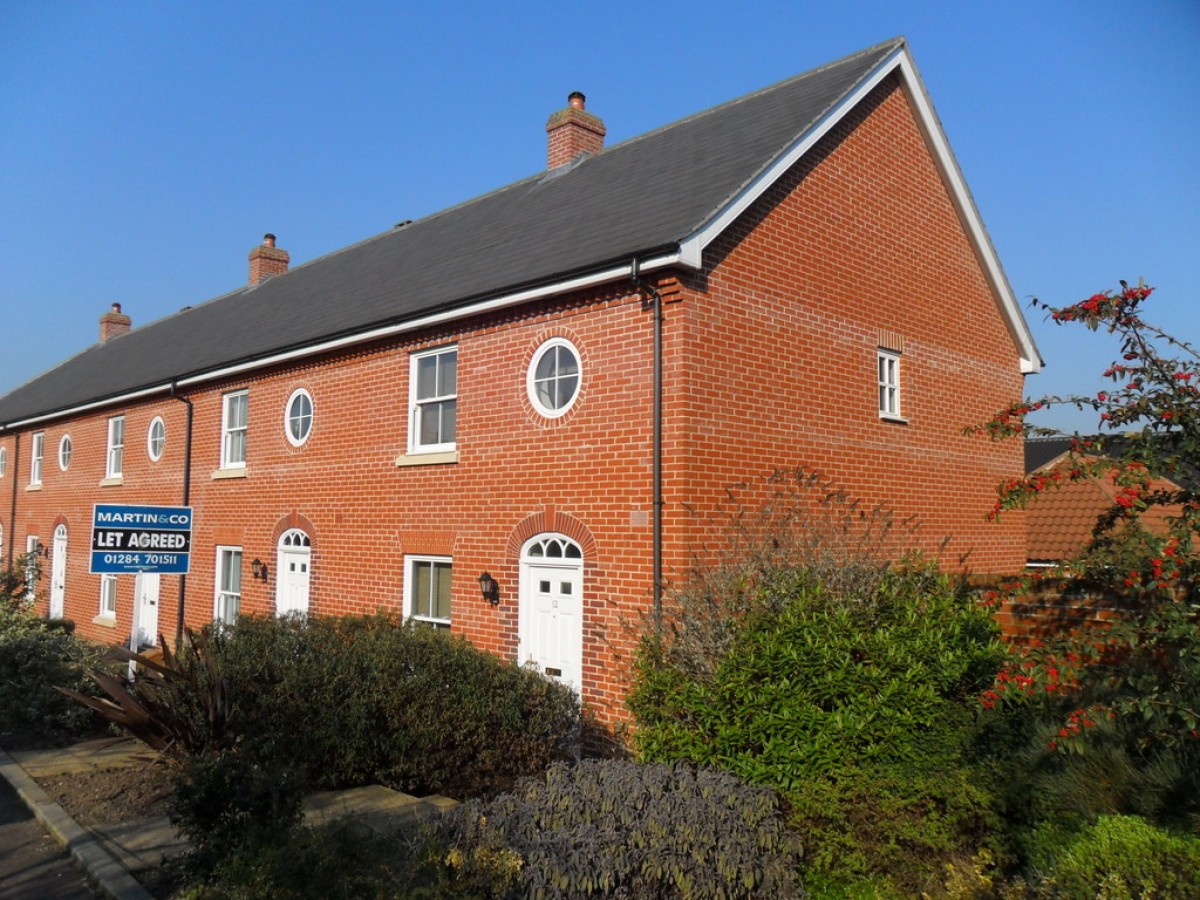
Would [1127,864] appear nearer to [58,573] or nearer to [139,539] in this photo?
[139,539]

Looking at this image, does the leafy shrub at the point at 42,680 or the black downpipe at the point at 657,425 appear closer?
the black downpipe at the point at 657,425

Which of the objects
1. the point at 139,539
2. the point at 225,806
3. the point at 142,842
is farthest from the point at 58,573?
the point at 225,806

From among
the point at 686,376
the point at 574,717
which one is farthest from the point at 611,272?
the point at 574,717

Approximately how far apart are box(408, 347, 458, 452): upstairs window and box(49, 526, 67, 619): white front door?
15198 millimetres

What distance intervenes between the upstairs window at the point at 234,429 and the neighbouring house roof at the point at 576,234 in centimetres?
65

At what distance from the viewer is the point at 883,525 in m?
12.0

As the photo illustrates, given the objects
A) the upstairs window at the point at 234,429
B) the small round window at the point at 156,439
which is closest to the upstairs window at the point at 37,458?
the small round window at the point at 156,439

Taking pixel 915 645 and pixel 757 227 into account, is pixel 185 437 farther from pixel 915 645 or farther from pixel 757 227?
pixel 915 645

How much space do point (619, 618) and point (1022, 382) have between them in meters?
9.68

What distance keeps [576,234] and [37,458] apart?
20.4 meters

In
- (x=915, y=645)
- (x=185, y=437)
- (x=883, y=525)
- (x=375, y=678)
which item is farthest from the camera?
(x=185, y=437)

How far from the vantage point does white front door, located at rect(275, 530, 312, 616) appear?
1480 cm

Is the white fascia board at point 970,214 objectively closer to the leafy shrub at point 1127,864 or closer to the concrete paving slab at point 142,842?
the leafy shrub at point 1127,864

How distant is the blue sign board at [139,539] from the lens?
31.1 feet
